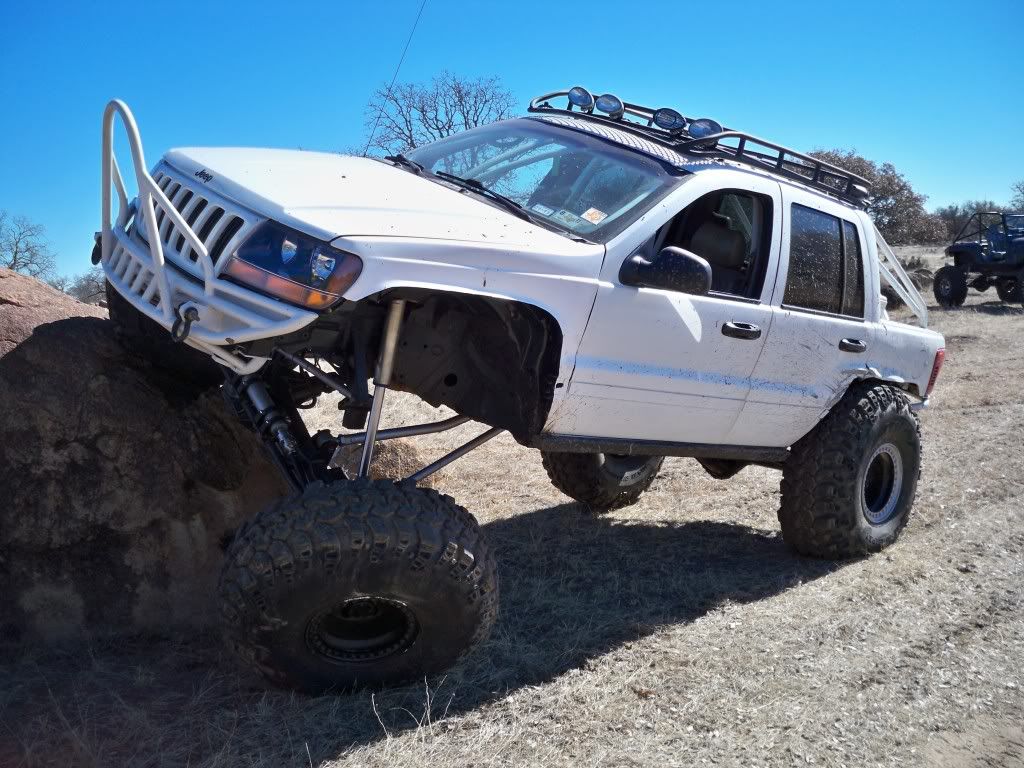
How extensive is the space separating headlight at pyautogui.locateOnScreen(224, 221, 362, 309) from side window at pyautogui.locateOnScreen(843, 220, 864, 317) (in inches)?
117

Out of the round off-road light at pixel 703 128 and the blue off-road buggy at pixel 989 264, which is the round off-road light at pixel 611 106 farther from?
the blue off-road buggy at pixel 989 264

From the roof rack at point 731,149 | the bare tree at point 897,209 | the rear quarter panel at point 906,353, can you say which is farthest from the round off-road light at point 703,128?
the bare tree at point 897,209

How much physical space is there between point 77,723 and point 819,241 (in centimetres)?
387

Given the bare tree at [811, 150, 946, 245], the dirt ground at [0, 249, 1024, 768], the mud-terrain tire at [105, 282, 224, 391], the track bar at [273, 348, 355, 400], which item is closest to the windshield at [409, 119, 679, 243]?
the track bar at [273, 348, 355, 400]

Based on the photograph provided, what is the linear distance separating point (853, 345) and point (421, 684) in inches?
112

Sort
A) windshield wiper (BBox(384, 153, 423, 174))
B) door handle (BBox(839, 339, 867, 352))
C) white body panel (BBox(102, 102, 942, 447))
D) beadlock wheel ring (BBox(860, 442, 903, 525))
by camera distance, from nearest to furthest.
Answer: white body panel (BBox(102, 102, 942, 447)) < windshield wiper (BBox(384, 153, 423, 174)) < door handle (BBox(839, 339, 867, 352)) < beadlock wheel ring (BBox(860, 442, 903, 525))

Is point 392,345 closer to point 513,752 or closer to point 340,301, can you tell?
point 340,301

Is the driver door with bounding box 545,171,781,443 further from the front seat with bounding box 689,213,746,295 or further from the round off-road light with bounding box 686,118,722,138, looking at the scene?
the round off-road light with bounding box 686,118,722,138

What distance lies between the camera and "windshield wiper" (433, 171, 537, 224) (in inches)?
150

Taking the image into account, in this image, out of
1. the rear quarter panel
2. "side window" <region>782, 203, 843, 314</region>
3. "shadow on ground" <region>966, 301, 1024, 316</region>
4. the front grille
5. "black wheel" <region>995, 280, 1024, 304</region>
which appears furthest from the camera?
"black wheel" <region>995, 280, 1024, 304</region>

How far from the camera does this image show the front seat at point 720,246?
4.53 meters

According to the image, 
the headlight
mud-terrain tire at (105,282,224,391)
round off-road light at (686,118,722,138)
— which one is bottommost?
mud-terrain tire at (105,282,224,391)

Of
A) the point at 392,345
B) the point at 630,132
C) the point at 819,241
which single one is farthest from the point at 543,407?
the point at 819,241

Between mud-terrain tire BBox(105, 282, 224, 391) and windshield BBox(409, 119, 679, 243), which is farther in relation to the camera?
mud-terrain tire BBox(105, 282, 224, 391)
